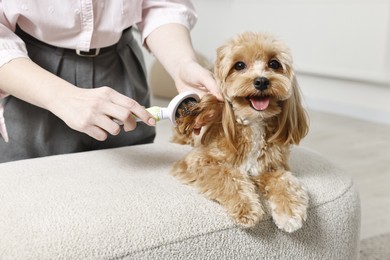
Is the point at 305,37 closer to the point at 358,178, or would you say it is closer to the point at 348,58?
the point at 348,58

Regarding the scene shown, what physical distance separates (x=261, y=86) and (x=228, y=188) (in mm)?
184

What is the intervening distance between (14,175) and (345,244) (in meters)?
0.63

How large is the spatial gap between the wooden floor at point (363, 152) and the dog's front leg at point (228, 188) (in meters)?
0.93

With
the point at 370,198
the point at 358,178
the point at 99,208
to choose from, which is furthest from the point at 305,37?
the point at 99,208

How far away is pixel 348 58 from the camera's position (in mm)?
3424

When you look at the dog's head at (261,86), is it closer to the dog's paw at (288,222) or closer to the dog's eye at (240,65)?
the dog's eye at (240,65)

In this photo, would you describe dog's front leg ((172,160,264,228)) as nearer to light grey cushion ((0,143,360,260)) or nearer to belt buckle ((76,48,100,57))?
light grey cushion ((0,143,360,260))

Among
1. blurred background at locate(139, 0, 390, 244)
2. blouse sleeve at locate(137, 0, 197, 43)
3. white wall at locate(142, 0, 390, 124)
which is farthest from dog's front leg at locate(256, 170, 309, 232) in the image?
white wall at locate(142, 0, 390, 124)

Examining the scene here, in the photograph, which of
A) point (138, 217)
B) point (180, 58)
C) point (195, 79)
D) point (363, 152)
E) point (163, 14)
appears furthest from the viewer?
point (363, 152)

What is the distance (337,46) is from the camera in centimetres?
346

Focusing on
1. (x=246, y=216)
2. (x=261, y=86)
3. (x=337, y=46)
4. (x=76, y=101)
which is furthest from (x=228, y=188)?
(x=337, y=46)

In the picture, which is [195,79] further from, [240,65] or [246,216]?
[246,216]

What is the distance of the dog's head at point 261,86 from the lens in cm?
93

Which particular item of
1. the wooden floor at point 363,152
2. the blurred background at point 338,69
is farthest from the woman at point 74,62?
the blurred background at point 338,69
